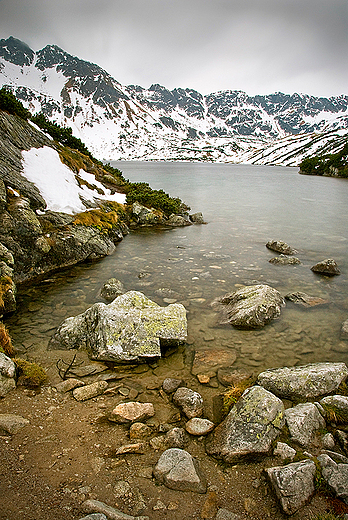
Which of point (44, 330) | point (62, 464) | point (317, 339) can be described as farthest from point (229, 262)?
point (62, 464)

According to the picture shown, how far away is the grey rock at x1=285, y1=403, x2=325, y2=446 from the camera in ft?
16.7

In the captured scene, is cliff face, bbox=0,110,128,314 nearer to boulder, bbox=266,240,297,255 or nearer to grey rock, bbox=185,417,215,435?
grey rock, bbox=185,417,215,435

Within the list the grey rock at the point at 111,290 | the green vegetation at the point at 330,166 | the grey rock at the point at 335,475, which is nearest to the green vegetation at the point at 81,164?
the grey rock at the point at 111,290

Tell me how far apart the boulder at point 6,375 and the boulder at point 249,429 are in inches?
171

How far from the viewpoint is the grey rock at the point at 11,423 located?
504 cm

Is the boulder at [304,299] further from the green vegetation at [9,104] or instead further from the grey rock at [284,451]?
the green vegetation at [9,104]

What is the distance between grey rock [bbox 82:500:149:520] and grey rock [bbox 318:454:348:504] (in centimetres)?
269

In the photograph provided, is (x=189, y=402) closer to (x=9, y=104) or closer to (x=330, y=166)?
(x=9, y=104)

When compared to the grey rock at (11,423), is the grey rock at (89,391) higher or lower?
lower

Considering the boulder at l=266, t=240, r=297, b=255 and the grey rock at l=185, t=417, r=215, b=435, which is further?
the boulder at l=266, t=240, r=297, b=255

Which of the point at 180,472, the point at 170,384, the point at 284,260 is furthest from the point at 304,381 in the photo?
the point at 284,260

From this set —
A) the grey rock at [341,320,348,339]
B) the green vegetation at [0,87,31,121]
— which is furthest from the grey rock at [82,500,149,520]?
the green vegetation at [0,87,31,121]

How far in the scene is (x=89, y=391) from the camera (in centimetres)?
652

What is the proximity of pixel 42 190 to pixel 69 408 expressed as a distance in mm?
14286
